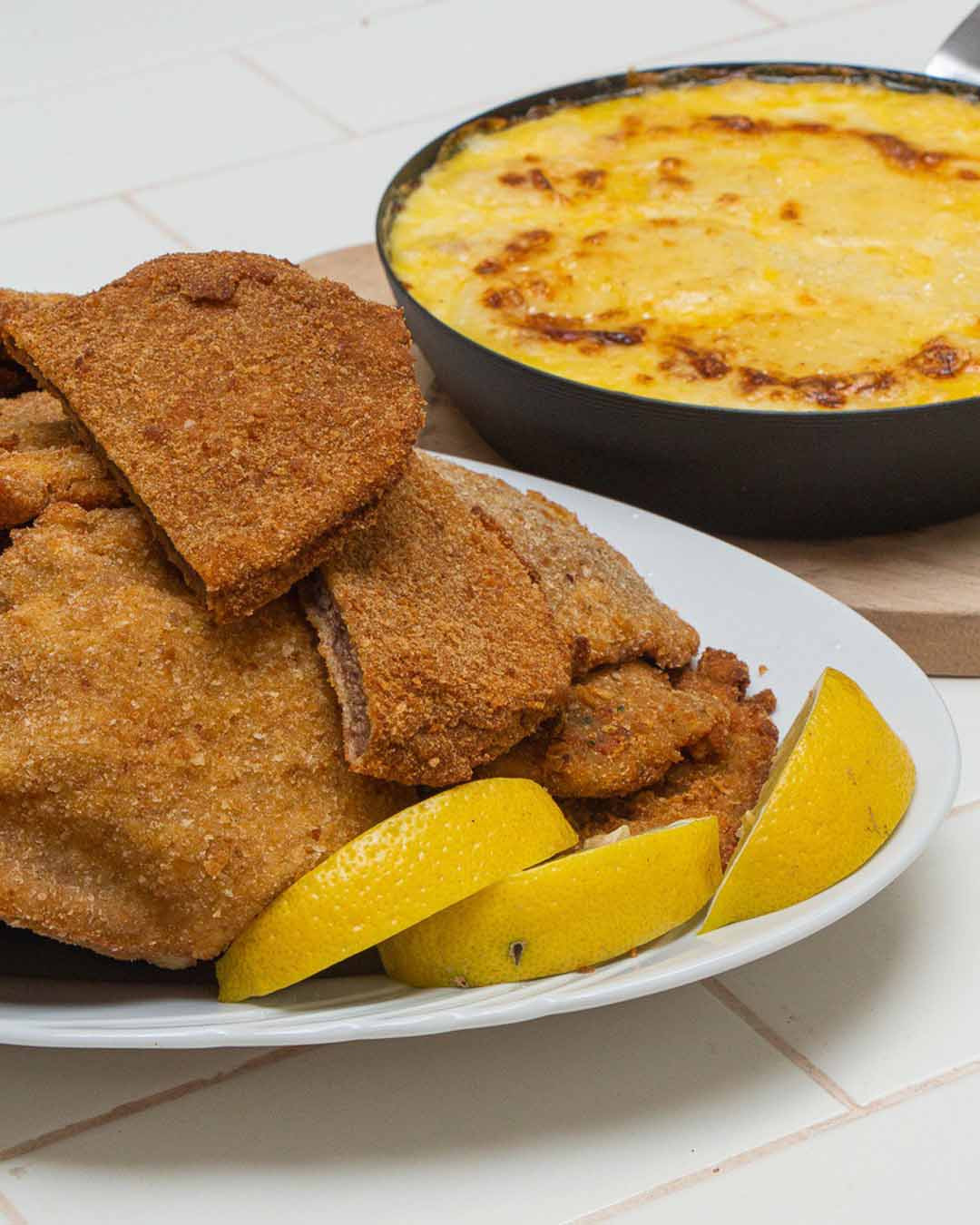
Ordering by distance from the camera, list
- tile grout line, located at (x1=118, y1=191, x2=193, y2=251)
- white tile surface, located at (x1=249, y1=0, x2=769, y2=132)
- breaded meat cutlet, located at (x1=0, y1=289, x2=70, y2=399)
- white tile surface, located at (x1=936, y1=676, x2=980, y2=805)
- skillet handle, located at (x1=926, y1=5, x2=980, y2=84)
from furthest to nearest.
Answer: white tile surface, located at (x1=249, y1=0, x2=769, y2=132)
tile grout line, located at (x1=118, y1=191, x2=193, y2=251)
skillet handle, located at (x1=926, y1=5, x2=980, y2=84)
white tile surface, located at (x1=936, y1=676, x2=980, y2=805)
breaded meat cutlet, located at (x1=0, y1=289, x2=70, y2=399)

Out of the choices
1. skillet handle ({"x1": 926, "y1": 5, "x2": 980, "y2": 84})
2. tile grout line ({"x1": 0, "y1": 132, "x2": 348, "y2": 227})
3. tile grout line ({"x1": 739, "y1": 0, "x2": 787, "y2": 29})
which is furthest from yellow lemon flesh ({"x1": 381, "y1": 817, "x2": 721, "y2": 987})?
tile grout line ({"x1": 739, "y1": 0, "x2": 787, "y2": 29})

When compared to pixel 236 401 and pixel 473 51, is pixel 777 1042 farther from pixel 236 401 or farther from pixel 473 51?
pixel 473 51

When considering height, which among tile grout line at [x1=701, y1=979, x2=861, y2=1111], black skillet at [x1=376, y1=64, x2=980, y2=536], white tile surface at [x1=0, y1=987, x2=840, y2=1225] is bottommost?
white tile surface at [x1=0, y1=987, x2=840, y2=1225]

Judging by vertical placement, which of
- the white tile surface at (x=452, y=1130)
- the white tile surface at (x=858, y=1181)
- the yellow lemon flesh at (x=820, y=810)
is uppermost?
the yellow lemon flesh at (x=820, y=810)

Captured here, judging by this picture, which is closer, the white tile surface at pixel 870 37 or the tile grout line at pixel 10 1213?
the tile grout line at pixel 10 1213

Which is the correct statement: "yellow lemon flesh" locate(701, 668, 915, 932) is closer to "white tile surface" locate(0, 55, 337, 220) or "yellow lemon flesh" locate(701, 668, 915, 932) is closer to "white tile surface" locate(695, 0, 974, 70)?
"white tile surface" locate(0, 55, 337, 220)

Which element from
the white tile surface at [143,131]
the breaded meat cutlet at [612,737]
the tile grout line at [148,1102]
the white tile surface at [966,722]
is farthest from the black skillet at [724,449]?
the white tile surface at [143,131]

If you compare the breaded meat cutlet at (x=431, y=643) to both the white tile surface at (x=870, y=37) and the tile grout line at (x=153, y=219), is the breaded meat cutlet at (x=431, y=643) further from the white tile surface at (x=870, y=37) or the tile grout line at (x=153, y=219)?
the white tile surface at (x=870, y=37)
